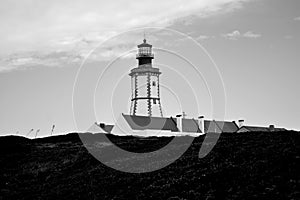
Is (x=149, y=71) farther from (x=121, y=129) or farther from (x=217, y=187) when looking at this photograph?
(x=217, y=187)

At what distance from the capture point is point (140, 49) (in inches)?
4596

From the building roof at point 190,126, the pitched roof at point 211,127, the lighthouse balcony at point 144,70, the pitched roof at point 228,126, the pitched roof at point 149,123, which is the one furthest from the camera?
the pitched roof at point 228,126

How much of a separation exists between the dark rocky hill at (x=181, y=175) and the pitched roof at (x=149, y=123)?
115 feet

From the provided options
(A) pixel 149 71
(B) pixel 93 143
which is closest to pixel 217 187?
(B) pixel 93 143

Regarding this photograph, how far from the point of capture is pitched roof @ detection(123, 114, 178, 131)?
103 m

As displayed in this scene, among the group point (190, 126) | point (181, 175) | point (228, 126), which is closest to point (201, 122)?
point (190, 126)

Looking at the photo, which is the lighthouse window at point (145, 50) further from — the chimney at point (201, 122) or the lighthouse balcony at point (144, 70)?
the chimney at point (201, 122)

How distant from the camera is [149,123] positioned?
105 m

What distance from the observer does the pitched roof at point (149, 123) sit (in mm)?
103194

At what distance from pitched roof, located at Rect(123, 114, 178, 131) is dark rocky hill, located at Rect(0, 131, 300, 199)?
115 ft

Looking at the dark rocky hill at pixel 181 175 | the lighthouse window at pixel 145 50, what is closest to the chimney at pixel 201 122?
the lighthouse window at pixel 145 50

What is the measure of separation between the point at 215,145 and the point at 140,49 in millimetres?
61068

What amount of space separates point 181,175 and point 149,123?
59.8 m

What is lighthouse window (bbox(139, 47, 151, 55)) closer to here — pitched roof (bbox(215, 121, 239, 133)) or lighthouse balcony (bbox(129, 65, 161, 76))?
lighthouse balcony (bbox(129, 65, 161, 76))
